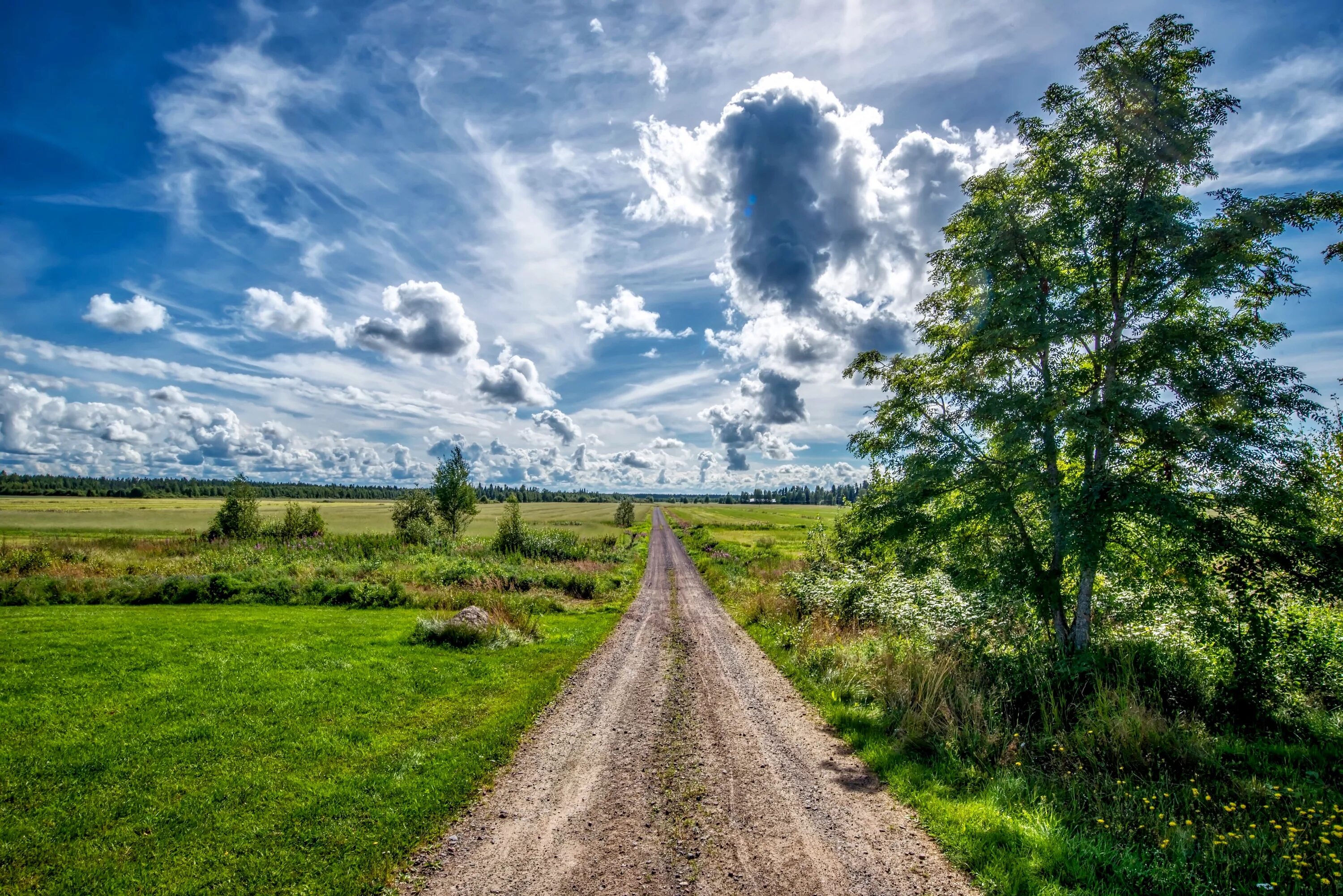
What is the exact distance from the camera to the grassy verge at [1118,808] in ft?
17.9

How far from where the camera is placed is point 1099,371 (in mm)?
10781

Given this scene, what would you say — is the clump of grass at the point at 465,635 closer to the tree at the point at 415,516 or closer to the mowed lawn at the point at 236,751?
the mowed lawn at the point at 236,751

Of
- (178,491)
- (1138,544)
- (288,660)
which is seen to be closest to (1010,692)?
(1138,544)

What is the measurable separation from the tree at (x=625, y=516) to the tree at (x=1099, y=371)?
88993 mm

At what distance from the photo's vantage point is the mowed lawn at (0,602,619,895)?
556 centimetres

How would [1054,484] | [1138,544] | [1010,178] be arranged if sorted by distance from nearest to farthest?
[1138,544], [1054,484], [1010,178]

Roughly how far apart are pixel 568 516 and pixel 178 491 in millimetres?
162998

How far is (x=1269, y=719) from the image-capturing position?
28.9ft

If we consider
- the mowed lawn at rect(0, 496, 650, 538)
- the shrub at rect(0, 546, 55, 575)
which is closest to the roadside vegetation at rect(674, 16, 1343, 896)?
the shrub at rect(0, 546, 55, 575)

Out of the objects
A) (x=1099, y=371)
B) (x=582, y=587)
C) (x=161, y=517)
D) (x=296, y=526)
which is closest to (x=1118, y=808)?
(x=1099, y=371)

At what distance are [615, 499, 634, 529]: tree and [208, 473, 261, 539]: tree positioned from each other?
6224 centimetres

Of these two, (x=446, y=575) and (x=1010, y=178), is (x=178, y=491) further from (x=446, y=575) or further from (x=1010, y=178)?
(x=1010, y=178)

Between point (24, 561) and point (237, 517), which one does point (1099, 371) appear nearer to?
point (24, 561)

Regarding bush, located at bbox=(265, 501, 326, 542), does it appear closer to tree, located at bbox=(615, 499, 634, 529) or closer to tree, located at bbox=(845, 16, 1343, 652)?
tree, located at bbox=(845, 16, 1343, 652)
